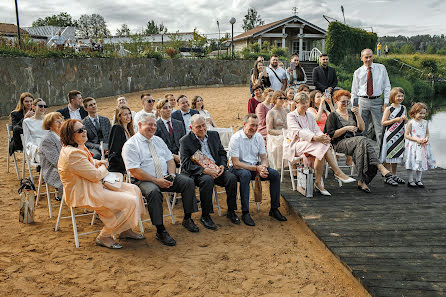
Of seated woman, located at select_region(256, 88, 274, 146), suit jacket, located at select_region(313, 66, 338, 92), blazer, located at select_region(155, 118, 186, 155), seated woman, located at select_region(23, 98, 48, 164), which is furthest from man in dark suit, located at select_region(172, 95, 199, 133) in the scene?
suit jacket, located at select_region(313, 66, 338, 92)

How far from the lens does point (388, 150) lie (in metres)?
6.09

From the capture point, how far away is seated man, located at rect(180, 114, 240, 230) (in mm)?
4715

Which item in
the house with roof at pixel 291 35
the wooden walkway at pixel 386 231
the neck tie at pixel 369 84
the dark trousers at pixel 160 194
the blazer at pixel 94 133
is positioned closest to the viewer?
the wooden walkway at pixel 386 231

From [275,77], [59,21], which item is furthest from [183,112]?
[59,21]

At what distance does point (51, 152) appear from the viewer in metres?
4.88

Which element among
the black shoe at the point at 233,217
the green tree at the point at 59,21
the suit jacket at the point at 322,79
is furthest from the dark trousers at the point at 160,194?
Answer: the green tree at the point at 59,21

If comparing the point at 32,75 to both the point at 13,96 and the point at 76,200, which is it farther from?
the point at 76,200

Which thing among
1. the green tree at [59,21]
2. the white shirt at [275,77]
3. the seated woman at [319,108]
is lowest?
the seated woman at [319,108]

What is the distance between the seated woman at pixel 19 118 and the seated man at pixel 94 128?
1.16m

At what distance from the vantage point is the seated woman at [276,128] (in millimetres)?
6375

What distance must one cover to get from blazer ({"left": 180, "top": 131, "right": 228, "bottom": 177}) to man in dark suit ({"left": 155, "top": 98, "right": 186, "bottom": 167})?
0.77 meters

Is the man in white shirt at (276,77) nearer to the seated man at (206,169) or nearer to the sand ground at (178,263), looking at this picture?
the seated man at (206,169)

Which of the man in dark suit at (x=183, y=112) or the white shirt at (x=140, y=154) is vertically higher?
the man in dark suit at (x=183, y=112)

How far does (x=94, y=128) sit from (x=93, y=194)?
2351 millimetres
